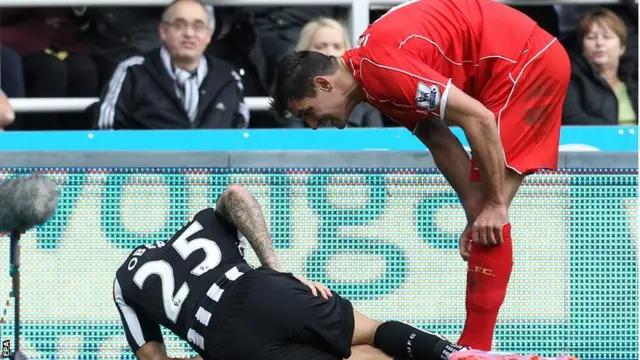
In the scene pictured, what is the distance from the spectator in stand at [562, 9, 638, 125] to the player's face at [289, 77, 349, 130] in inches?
87.1

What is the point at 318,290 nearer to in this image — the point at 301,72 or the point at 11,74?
the point at 301,72

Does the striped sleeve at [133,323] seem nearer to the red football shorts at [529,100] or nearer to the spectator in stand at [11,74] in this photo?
the red football shorts at [529,100]

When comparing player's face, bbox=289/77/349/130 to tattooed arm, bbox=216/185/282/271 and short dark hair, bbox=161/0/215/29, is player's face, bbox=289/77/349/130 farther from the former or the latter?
short dark hair, bbox=161/0/215/29

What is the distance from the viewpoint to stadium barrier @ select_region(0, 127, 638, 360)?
688 centimetres

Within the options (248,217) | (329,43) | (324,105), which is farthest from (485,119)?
(329,43)

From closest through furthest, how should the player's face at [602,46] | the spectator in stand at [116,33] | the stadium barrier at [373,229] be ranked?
the stadium barrier at [373,229] → the player's face at [602,46] → the spectator in stand at [116,33]

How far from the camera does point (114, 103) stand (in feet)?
24.4

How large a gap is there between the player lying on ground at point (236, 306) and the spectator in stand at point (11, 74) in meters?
2.08

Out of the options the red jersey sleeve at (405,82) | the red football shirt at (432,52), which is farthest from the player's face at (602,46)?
the red jersey sleeve at (405,82)

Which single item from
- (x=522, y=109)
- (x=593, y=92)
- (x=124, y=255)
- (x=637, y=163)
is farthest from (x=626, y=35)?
(x=124, y=255)

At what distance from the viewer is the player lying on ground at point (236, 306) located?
5.75 m

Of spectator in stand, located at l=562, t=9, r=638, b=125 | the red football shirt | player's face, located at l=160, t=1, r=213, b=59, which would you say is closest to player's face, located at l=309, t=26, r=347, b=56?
player's face, located at l=160, t=1, r=213, b=59

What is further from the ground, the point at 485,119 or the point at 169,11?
the point at 485,119

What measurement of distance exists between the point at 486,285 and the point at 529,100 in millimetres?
793
